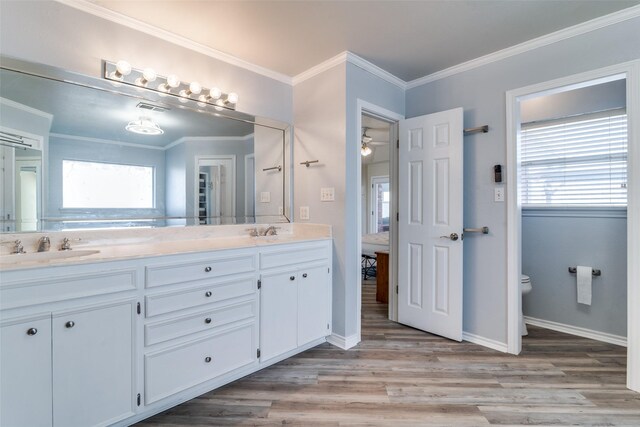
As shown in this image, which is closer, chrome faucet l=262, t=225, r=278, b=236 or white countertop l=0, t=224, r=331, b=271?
white countertop l=0, t=224, r=331, b=271

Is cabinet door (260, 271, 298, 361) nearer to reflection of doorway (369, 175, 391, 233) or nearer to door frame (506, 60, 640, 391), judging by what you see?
door frame (506, 60, 640, 391)

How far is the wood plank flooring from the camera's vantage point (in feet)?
5.32

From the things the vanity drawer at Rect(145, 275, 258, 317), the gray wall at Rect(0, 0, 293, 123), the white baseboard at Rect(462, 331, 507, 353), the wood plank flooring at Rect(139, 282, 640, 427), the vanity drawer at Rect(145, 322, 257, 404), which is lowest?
the wood plank flooring at Rect(139, 282, 640, 427)

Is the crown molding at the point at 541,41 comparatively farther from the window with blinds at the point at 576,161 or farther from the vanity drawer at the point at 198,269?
the vanity drawer at the point at 198,269

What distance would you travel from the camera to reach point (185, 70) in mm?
2221

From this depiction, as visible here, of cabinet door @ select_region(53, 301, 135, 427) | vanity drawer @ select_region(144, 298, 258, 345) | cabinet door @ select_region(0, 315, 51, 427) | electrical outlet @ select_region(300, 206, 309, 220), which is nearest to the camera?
cabinet door @ select_region(0, 315, 51, 427)

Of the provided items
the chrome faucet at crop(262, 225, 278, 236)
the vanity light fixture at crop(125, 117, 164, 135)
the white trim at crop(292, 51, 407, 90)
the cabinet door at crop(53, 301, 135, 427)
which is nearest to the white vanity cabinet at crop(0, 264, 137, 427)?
the cabinet door at crop(53, 301, 135, 427)

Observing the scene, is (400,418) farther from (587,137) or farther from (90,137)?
(587,137)

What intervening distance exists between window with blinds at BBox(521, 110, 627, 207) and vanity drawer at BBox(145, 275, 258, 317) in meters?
2.89

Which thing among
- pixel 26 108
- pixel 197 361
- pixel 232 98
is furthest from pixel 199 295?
pixel 232 98

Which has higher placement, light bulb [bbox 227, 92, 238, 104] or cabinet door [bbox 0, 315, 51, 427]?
light bulb [bbox 227, 92, 238, 104]

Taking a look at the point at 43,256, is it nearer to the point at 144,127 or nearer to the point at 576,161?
the point at 144,127

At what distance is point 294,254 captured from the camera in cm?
221

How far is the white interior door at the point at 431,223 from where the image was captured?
2527mm
